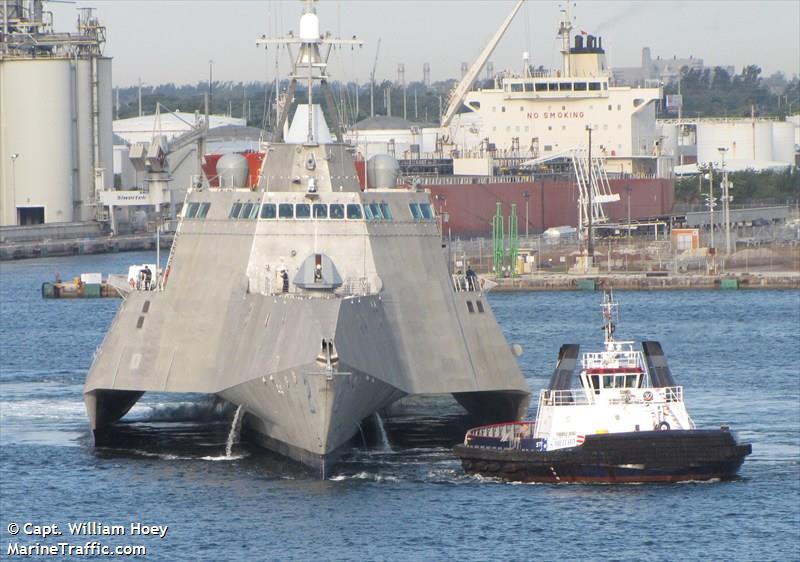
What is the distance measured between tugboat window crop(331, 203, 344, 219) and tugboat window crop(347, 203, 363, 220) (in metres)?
0.16

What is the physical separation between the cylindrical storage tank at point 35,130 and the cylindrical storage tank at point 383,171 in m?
89.2

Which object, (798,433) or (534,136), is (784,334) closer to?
(798,433)

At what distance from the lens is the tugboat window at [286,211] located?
43875 millimetres

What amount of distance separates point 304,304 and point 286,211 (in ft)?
14.3

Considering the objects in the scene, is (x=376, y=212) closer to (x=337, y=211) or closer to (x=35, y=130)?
(x=337, y=211)

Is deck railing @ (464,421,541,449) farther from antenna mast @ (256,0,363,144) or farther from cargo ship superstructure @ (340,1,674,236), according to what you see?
cargo ship superstructure @ (340,1,674,236)

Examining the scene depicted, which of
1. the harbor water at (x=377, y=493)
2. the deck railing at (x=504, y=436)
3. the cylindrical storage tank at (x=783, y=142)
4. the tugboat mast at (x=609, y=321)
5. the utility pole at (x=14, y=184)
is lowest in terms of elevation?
the harbor water at (x=377, y=493)

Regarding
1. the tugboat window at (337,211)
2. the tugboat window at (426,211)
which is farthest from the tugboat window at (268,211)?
the tugboat window at (426,211)

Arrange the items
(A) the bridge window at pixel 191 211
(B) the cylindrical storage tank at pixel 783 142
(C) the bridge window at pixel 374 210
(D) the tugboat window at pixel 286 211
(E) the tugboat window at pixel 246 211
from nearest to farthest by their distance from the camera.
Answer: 1. (D) the tugboat window at pixel 286 211
2. (C) the bridge window at pixel 374 210
3. (E) the tugboat window at pixel 246 211
4. (A) the bridge window at pixel 191 211
5. (B) the cylindrical storage tank at pixel 783 142

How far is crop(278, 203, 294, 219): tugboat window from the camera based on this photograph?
144ft

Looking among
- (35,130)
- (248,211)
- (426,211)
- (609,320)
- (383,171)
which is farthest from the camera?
(35,130)

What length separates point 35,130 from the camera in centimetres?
13250

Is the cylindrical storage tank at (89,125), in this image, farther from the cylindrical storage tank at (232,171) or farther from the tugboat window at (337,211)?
the tugboat window at (337,211)

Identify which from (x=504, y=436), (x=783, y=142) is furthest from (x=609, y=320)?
(x=783, y=142)
